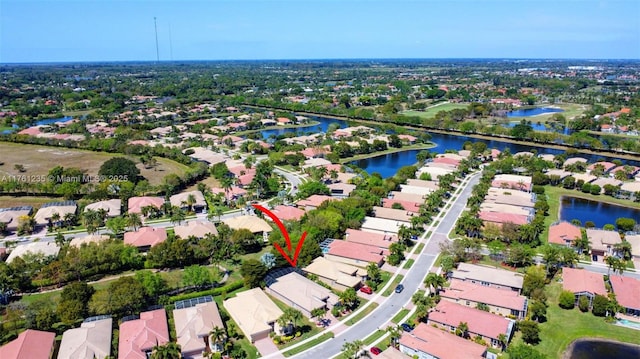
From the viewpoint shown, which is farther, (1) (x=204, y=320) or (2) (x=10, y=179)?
(2) (x=10, y=179)

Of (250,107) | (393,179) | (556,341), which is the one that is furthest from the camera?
(250,107)

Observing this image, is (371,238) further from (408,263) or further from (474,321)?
(474,321)

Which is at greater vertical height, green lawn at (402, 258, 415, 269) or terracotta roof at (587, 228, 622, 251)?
terracotta roof at (587, 228, 622, 251)

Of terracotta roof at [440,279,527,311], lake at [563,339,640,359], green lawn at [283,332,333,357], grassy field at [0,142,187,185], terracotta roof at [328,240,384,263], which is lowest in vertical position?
lake at [563,339,640,359]

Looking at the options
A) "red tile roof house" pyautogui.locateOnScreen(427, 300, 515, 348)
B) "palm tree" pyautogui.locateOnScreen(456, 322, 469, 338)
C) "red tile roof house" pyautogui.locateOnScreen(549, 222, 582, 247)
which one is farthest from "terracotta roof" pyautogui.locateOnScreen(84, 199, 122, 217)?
"red tile roof house" pyautogui.locateOnScreen(549, 222, 582, 247)

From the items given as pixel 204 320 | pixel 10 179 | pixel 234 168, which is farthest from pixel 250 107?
pixel 204 320

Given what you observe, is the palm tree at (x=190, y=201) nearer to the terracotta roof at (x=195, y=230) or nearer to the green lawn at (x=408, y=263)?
the terracotta roof at (x=195, y=230)

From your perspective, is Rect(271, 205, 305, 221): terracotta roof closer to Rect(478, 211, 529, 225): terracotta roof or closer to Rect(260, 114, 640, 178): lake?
Answer: Rect(478, 211, 529, 225): terracotta roof

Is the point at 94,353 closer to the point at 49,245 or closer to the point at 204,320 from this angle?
the point at 204,320
